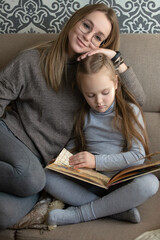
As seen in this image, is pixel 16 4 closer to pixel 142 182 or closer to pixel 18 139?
pixel 18 139

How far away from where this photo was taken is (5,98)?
1535mm

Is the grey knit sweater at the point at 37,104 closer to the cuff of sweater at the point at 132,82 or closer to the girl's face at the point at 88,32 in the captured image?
the cuff of sweater at the point at 132,82

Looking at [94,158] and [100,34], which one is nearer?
[94,158]

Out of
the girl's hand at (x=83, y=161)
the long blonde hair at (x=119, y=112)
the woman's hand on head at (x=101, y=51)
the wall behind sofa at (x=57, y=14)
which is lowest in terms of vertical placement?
the girl's hand at (x=83, y=161)

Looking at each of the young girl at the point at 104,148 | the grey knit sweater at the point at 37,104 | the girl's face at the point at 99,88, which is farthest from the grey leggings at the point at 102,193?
the girl's face at the point at 99,88

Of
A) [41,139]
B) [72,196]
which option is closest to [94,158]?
[72,196]

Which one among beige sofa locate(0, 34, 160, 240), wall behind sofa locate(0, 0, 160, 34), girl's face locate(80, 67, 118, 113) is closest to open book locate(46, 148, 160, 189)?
beige sofa locate(0, 34, 160, 240)

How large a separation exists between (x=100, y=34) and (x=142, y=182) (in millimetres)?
749

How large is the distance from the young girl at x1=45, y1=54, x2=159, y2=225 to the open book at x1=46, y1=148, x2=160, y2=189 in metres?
0.04

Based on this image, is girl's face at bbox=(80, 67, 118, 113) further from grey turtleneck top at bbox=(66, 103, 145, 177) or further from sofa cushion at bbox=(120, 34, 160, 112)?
sofa cushion at bbox=(120, 34, 160, 112)

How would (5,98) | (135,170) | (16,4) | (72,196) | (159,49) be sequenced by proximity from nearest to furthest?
(135,170) → (72,196) → (5,98) → (159,49) → (16,4)

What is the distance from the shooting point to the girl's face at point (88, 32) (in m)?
1.53

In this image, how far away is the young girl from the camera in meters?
1.26

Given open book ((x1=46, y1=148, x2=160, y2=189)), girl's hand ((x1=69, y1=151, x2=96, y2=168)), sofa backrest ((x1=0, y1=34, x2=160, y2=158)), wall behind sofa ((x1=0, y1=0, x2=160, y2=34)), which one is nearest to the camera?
open book ((x1=46, y1=148, x2=160, y2=189))
